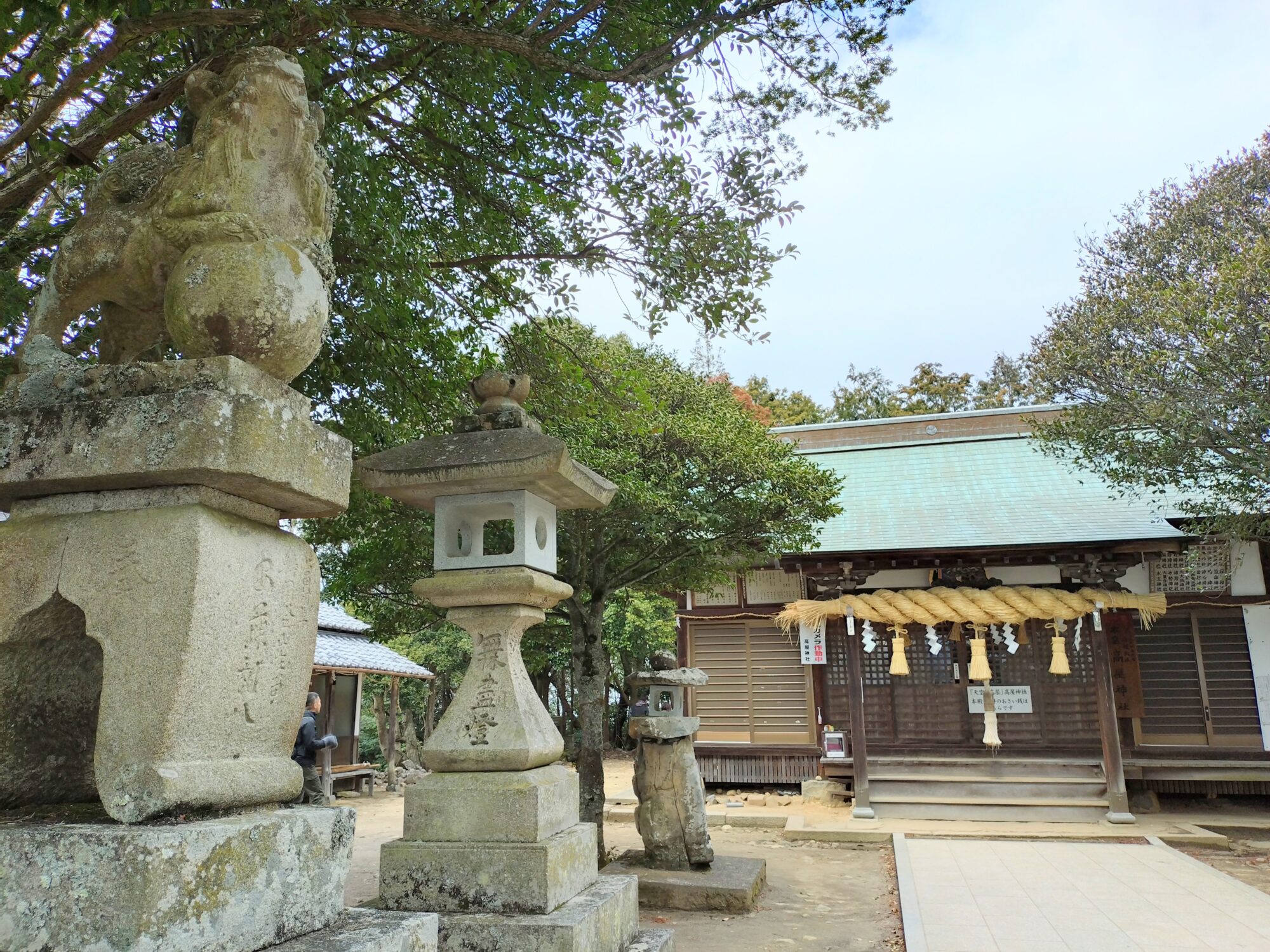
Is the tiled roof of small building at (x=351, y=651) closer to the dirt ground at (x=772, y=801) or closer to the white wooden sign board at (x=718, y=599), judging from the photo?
the dirt ground at (x=772, y=801)

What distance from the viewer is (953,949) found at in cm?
594

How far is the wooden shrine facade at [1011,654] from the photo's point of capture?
39.6 ft

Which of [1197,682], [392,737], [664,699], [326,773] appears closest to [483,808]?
[664,699]

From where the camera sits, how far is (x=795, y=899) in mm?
8094

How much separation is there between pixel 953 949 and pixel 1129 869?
12.4 feet

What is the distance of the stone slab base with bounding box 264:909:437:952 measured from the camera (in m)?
1.78

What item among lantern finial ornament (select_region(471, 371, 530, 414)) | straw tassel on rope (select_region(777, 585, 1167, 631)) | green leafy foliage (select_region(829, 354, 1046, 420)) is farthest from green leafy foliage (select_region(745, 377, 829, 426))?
lantern finial ornament (select_region(471, 371, 530, 414))

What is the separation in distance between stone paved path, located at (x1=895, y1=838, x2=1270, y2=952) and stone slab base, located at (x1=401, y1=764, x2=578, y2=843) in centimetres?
361

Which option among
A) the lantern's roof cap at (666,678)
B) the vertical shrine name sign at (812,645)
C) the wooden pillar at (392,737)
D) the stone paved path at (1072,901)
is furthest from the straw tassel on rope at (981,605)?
the wooden pillar at (392,737)

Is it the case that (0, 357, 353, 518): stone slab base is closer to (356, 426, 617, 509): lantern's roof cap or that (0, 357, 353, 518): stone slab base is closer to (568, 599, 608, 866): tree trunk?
(356, 426, 617, 509): lantern's roof cap

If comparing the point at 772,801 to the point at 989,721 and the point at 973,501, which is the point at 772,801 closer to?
the point at 989,721

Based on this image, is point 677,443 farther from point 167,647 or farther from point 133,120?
point 167,647

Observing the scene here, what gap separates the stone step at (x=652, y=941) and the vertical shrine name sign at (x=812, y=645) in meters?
9.38

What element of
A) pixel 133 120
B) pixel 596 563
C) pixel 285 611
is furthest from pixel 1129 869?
pixel 133 120
